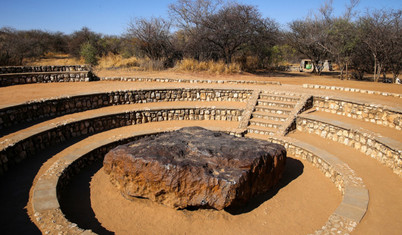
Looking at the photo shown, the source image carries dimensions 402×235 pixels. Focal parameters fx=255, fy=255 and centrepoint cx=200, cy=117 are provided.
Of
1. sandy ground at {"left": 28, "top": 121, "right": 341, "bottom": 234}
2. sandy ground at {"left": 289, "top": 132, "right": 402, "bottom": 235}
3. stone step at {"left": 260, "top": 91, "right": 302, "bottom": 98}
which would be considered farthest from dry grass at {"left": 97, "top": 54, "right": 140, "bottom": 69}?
sandy ground at {"left": 289, "top": 132, "right": 402, "bottom": 235}

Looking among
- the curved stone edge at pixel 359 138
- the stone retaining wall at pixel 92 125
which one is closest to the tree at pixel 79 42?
the stone retaining wall at pixel 92 125

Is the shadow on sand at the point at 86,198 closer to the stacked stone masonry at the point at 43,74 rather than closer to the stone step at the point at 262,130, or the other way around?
the stone step at the point at 262,130

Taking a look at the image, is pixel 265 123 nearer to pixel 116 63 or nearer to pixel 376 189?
pixel 376 189

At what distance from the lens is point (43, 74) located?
13.1 m

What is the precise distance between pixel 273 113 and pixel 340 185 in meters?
4.55

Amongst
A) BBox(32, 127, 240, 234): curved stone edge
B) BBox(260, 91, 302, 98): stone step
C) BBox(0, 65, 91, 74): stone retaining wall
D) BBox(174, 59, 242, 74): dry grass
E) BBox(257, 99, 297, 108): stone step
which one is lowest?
BBox(32, 127, 240, 234): curved stone edge

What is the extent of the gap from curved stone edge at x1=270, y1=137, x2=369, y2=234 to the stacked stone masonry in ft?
35.8

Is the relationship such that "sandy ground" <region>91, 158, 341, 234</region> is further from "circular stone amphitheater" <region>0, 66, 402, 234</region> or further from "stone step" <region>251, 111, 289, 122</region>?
"stone step" <region>251, 111, 289, 122</region>

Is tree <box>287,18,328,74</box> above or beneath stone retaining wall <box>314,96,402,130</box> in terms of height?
above

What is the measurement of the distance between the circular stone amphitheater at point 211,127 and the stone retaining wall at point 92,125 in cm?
4

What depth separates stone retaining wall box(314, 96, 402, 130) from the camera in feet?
26.1

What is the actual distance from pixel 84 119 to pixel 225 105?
557 cm

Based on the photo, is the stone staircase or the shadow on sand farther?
the stone staircase

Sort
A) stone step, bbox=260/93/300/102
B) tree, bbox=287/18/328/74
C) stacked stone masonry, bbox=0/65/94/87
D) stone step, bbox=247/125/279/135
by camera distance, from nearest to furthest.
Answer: stone step, bbox=247/125/279/135 < stone step, bbox=260/93/300/102 < stacked stone masonry, bbox=0/65/94/87 < tree, bbox=287/18/328/74
